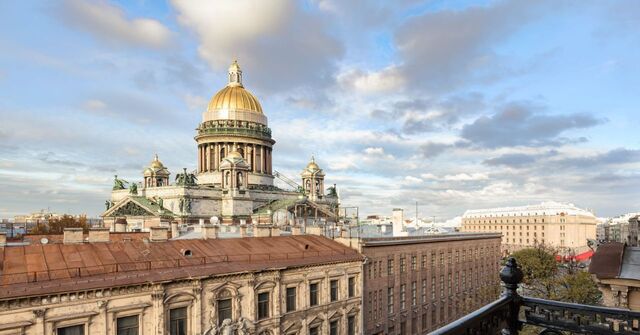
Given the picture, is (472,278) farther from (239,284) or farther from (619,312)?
(619,312)

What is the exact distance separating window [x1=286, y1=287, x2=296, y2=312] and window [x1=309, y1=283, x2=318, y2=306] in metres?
1.51

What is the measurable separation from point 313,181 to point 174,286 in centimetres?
5791

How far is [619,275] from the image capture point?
1644 centimetres

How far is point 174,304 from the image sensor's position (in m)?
23.3

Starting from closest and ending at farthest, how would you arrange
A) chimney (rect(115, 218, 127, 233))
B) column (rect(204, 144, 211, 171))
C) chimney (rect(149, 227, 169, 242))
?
chimney (rect(149, 227, 169, 242)) → chimney (rect(115, 218, 127, 233)) → column (rect(204, 144, 211, 171))

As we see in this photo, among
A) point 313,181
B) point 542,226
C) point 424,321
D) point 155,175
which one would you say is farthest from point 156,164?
point 542,226

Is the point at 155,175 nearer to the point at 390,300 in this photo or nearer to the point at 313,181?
the point at 313,181

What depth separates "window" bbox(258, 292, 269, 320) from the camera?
27.5m

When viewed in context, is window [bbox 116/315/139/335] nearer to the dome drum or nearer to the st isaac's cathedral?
the st isaac's cathedral

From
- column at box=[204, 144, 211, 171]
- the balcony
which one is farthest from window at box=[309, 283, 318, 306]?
column at box=[204, 144, 211, 171]

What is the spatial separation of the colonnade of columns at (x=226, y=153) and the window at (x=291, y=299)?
46746mm

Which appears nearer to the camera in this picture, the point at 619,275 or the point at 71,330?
the point at 619,275

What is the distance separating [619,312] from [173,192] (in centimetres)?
6169

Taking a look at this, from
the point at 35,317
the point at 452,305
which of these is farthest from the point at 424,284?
the point at 35,317
